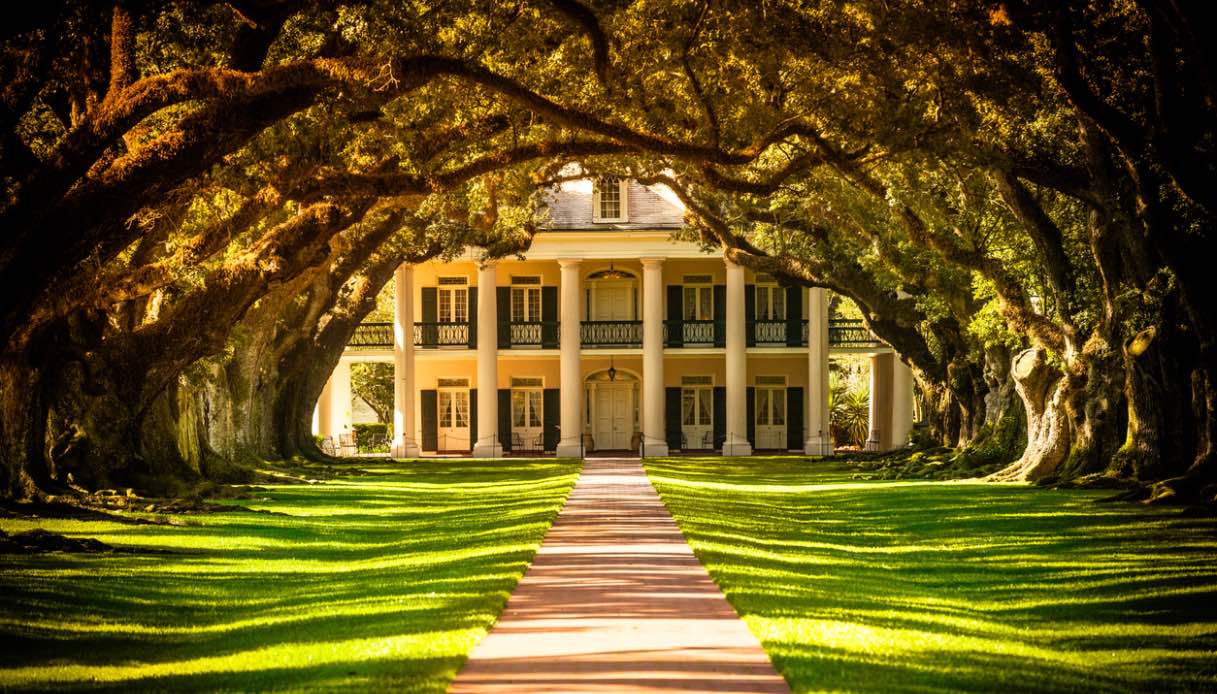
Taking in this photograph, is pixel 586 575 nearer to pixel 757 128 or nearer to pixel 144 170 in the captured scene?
pixel 144 170

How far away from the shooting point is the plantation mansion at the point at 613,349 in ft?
149

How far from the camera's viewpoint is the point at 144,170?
1359 centimetres

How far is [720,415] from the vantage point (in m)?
47.9

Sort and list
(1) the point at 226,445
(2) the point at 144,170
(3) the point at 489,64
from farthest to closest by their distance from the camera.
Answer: (1) the point at 226,445 < (3) the point at 489,64 < (2) the point at 144,170

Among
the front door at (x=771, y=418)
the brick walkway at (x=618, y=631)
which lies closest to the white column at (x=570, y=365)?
the front door at (x=771, y=418)

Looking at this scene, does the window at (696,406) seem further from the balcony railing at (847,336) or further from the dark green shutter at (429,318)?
the dark green shutter at (429,318)

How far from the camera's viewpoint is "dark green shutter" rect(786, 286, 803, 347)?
155 ft

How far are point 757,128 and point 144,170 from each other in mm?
9062

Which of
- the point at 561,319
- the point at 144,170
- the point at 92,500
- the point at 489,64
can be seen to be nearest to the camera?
the point at 144,170

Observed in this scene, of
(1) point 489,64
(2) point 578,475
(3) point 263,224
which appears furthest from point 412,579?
(2) point 578,475

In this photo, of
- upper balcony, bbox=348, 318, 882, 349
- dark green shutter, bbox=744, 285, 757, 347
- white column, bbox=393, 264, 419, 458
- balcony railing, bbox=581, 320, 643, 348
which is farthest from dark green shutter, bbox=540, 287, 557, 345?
dark green shutter, bbox=744, 285, 757, 347

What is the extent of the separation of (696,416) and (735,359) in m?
3.95

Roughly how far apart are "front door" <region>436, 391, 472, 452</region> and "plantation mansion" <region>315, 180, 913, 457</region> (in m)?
0.05

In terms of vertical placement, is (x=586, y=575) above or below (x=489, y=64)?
below
